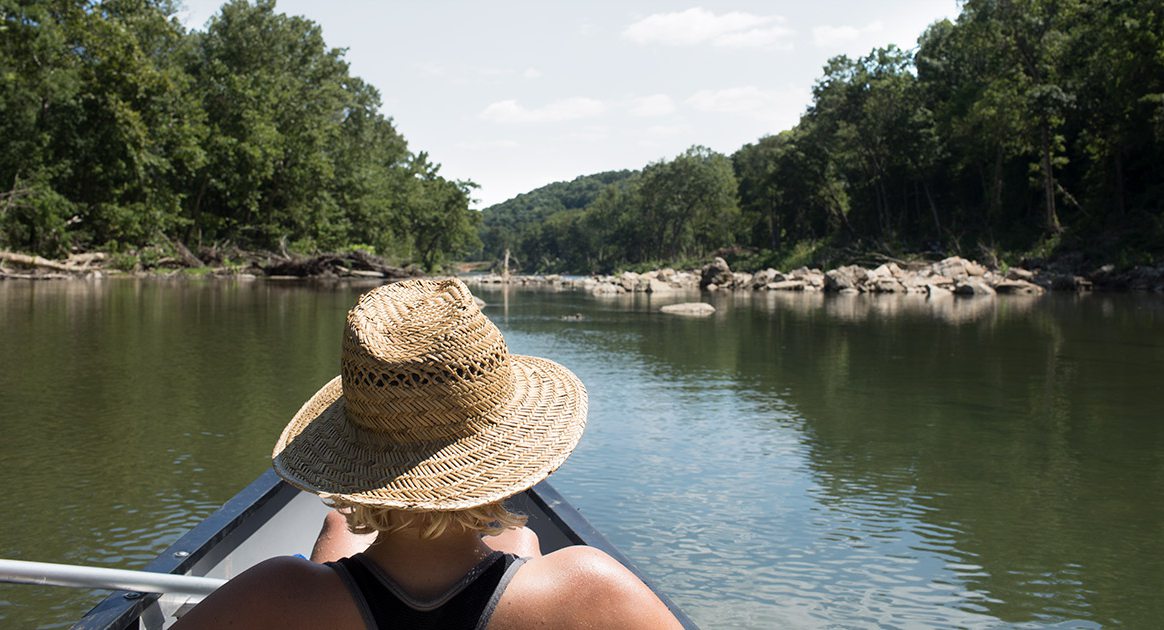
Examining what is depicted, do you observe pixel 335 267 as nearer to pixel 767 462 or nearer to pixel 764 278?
pixel 764 278

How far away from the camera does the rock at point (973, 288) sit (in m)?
32.7

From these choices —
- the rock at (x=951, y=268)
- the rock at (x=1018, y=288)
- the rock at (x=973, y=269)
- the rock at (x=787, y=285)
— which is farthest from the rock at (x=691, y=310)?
the rock at (x=787, y=285)

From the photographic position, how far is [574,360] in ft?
47.3

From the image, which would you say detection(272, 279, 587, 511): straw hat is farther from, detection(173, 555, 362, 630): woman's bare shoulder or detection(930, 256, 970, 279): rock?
detection(930, 256, 970, 279): rock

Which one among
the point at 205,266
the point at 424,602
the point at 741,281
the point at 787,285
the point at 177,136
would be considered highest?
the point at 177,136

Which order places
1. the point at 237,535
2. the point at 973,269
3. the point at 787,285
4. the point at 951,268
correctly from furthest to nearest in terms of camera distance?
1. the point at 787,285
2. the point at 951,268
3. the point at 973,269
4. the point at 237,535

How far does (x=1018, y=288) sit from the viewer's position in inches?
1314

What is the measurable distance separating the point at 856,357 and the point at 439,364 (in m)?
13.7

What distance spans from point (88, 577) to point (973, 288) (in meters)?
34.3

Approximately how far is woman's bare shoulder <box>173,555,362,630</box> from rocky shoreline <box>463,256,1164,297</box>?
34.2 metres

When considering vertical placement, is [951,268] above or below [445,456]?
above

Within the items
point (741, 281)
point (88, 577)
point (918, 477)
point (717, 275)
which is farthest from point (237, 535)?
point (741, 281)

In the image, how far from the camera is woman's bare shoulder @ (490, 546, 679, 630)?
157cm

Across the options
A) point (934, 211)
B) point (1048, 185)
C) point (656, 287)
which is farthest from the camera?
point (934, 211)
